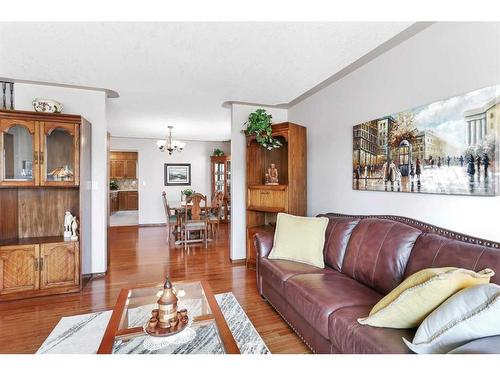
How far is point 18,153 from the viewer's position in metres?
2.73

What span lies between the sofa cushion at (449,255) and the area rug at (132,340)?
119cm

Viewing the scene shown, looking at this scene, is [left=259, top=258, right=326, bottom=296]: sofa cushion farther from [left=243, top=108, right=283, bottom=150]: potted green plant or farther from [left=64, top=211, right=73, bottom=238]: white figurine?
[left=64, top=211, right=73, bottom=238]: white figurine

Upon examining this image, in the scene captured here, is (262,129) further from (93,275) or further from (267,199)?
(93,275)

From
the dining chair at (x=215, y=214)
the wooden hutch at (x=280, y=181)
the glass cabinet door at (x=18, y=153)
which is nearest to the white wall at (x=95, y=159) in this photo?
the glass cabinet door at (x=18, y=153)

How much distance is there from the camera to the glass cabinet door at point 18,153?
2.65m

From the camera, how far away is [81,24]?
1850 mm

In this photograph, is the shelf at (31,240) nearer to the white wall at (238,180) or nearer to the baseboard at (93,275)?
the baseboard at (93,275)

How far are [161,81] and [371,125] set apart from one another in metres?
2.31

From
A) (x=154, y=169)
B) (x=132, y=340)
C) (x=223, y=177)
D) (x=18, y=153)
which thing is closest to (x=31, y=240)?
(x=18, y=153)

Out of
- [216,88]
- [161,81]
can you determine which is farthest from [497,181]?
[161,81]

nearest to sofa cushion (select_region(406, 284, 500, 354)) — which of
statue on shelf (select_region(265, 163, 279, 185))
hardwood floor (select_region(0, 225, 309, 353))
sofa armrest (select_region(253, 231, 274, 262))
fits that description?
hardwood floor (select_region(0, 225, 309, 353))

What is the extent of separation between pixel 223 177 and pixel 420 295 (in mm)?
6406

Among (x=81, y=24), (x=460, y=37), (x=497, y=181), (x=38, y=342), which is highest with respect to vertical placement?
(x=81, y=24)
